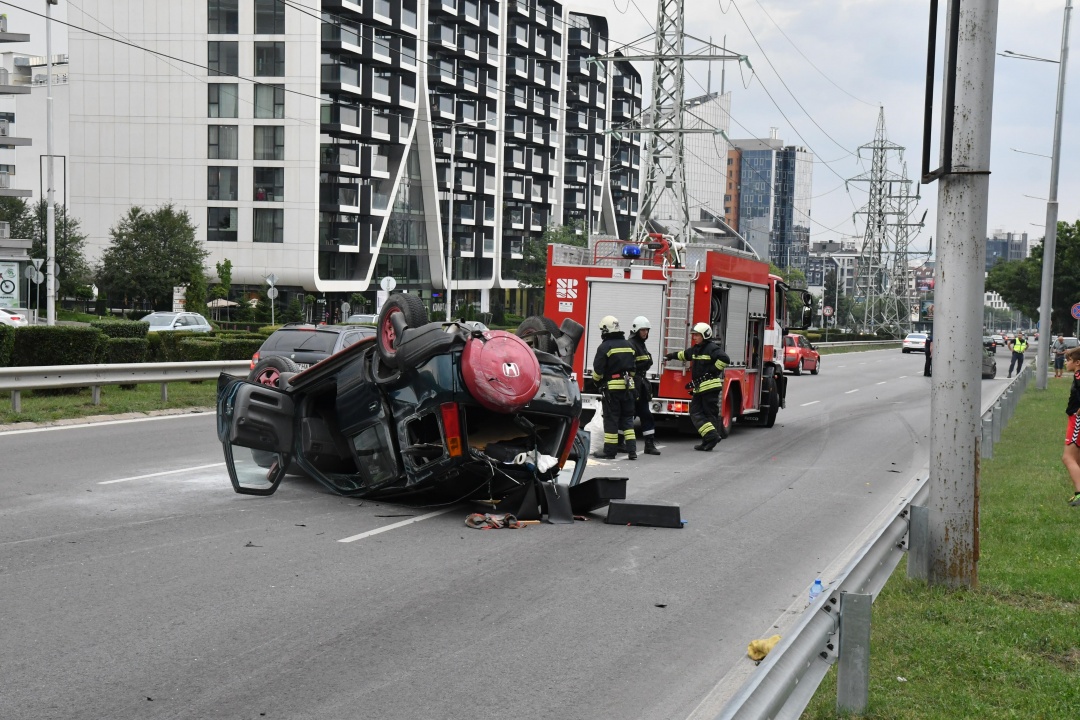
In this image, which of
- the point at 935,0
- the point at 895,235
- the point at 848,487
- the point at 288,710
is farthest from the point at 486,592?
the point at 895,235

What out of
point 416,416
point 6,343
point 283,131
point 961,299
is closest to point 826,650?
point 961,299

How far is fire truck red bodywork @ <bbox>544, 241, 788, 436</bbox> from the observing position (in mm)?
16578

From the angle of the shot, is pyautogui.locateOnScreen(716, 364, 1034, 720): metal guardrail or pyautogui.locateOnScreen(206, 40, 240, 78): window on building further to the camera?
pyautogui.locateOnScreen(206, 40, 240, 78): window on building

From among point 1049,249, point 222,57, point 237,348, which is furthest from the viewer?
point 222,57

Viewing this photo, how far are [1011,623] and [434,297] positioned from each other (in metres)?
74.5

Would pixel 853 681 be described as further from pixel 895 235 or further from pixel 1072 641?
pixel 895 235

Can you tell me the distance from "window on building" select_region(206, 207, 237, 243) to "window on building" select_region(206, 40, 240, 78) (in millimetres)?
7892

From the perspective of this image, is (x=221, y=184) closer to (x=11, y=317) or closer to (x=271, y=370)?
(x=11, y=317)

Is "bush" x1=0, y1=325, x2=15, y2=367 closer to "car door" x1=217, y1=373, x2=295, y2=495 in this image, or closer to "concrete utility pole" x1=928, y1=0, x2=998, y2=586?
"car door" x1=217, y1=373, x2=295, y2=495

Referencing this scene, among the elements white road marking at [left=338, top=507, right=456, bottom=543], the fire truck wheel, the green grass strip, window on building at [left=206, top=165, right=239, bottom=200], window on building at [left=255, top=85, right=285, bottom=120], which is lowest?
white road marking at [left=338, top=507, right=456, bottom=543]

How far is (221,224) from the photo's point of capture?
6819 centimetres

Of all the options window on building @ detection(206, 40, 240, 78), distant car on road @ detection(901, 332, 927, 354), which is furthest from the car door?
distant car on road @ detection(901, 332, 927, 354)

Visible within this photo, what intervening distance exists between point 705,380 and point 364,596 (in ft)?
31.0

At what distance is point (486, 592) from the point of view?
23.9 ft
